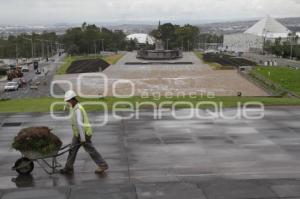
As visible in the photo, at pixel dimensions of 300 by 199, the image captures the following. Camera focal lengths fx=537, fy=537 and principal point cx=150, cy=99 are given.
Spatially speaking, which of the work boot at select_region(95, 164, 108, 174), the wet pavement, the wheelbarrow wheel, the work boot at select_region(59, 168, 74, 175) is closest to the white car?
the wet pavement

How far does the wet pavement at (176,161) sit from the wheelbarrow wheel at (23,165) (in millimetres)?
167

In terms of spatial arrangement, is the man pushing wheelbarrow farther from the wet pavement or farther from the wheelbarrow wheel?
the wheelbarrow wheel

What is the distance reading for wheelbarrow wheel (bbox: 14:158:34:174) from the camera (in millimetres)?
10461

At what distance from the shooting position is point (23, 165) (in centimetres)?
1047

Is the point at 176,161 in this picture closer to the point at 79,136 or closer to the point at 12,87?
the point at 79,136

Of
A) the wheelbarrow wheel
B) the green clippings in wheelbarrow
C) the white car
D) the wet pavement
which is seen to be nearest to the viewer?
the wet pavement

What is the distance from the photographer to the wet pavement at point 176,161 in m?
9.09

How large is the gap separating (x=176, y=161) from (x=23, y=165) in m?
3.24

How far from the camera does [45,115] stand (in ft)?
62.0

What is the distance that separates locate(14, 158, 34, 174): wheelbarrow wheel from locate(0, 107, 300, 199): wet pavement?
0.17m

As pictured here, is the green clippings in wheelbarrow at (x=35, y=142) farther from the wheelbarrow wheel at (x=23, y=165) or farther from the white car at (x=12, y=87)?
the white car at (x=12, y=87)

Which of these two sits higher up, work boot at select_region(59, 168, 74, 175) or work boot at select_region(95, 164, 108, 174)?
work boot at select_region(95, 164, 108, 174)

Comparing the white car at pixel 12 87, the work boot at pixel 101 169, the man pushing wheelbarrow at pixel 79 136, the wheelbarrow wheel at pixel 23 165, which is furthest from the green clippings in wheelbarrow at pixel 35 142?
the white car at pixel 12 87

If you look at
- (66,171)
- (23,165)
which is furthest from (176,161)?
(23,165)
